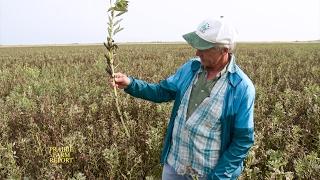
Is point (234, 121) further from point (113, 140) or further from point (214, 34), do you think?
point (113, 140)

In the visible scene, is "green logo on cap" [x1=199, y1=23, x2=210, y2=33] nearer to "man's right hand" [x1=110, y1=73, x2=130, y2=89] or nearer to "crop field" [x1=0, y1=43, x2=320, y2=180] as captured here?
"man's right hand" [x1=110, y1=73, x2=130, y2=89]

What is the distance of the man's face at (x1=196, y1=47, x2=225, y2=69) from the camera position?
275cm

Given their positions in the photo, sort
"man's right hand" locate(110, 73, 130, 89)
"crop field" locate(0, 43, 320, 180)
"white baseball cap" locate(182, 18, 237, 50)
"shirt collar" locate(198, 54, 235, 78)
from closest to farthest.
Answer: "white baseball cap" locate(182, 18, 237, 50) → "shirt collar" locate(198, 54, 235, 78) → "man's right hand" locate(110, 73, 130, 89) → "crop field" locate(0, 43, 320, 180)

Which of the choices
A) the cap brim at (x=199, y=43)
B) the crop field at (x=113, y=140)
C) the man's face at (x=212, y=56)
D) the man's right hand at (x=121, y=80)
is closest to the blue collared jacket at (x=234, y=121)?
the man's face at (x=212, y=56)

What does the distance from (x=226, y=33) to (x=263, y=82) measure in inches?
263

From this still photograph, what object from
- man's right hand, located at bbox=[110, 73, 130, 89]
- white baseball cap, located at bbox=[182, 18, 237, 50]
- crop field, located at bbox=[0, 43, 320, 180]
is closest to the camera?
white baseball cap, located at bbox=[182, 18, 237, 50]

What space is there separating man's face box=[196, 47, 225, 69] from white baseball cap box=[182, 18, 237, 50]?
53 mm

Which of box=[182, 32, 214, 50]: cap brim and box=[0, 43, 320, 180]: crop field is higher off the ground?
box=[182, 32, 214, 50]: cap brim

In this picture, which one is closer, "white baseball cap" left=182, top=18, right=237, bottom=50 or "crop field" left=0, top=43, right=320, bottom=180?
"white baseball cap" left=182, top=18, right=237, bottom=50

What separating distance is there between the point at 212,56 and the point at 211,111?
0.36 m

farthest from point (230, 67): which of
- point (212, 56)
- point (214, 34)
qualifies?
point (214, 34)

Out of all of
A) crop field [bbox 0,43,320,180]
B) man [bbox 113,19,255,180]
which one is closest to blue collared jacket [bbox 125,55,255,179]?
man [bbox 113,19,255,180]

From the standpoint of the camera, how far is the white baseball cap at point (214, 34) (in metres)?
2.69

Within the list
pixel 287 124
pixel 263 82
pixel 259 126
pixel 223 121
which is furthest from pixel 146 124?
pixel 263 82
